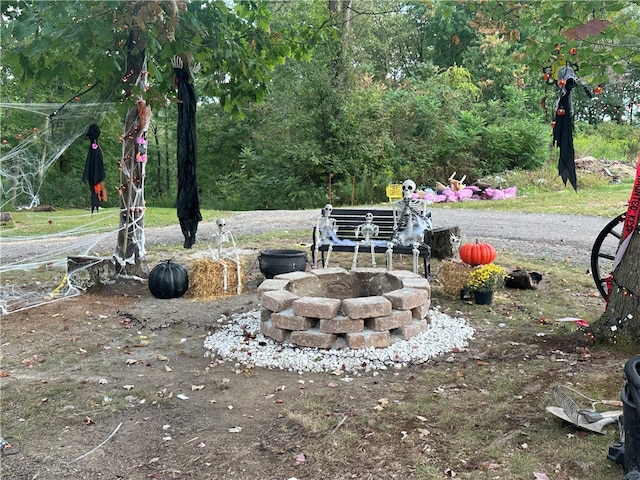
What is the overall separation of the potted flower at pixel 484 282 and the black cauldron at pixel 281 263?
75.5 inches

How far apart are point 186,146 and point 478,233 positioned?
6676 millimetres

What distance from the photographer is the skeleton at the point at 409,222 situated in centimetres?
648

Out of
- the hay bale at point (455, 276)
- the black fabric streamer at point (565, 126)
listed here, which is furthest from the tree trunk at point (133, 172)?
the black fabric streamer at point (565, 126)

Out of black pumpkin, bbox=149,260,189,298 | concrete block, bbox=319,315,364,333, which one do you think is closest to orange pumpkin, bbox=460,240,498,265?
concrete block, bbox=319,315,364,333

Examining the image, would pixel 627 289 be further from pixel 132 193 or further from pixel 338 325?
pixel 132 193

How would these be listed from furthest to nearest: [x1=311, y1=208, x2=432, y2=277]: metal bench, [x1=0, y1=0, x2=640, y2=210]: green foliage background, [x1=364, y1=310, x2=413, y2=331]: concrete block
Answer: [x1=311, y1=208, x2=432, y2=277]: metal bench → [x1=0, y1=0, x2=640, y2=210]: green foliage background → [x1=364, y1=310, x2=413, y2=331]: concrete block

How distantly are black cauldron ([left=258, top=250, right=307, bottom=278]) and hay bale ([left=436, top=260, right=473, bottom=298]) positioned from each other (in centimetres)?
161

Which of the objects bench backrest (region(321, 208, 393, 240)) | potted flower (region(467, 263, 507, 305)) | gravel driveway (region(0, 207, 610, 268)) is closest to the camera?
potted flower (region(467, 263, 507, 305))

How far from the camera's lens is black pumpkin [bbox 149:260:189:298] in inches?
242

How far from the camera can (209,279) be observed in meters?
6.27

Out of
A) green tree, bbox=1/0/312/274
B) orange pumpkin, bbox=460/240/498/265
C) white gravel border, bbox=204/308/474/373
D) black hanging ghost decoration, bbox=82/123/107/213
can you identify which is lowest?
white gravel border, bbox=204/308/474/373

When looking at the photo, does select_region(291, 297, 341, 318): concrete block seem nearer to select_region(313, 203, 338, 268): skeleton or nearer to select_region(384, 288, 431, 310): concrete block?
select_region(384, 288, 431, 310): concrete block

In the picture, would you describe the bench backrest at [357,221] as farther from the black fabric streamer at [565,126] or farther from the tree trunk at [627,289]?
the tree trunk at [627,289]

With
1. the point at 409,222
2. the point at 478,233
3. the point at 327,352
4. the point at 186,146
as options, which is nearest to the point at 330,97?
the point at 478,233
